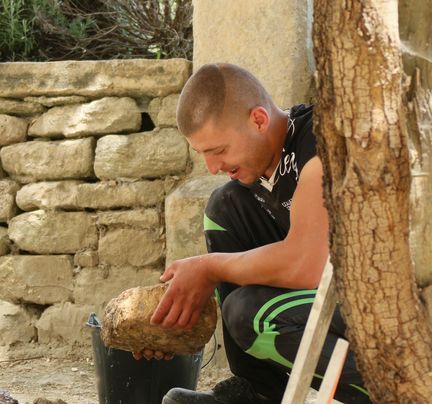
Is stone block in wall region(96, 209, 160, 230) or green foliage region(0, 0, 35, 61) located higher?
green foliage region(0, 0, 35, 61)

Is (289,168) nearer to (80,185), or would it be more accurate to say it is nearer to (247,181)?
(247,181)

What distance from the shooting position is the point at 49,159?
13.0 feet

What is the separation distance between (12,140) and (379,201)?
2856 mm

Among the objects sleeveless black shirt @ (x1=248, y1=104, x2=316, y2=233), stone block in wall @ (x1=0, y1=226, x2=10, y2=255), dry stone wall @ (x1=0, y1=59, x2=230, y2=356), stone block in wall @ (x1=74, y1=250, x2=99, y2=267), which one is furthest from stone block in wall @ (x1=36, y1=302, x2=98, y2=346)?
sleeveless black shirt @ (x1=248, y1=104, x2=316, y2=233)

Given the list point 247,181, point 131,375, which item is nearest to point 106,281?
point 131,375

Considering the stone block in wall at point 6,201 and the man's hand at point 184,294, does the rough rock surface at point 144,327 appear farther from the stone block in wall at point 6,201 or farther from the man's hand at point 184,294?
the stone block in wall at point 6,201

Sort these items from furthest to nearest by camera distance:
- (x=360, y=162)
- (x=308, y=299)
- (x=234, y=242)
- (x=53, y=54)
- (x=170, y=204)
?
(x=53, y=54), (x=170, y=204), (x=234, y=242), (x=308, y=299), (x=360, y=162)

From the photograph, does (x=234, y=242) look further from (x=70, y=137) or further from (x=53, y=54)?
(x=53, y=54)

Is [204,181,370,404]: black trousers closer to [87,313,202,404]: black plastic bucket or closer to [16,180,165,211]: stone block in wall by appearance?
[87,313,202,404]: black plastic bucket

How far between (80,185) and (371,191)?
101 inches

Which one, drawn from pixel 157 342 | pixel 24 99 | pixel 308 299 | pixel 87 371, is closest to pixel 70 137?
pixel 24 99

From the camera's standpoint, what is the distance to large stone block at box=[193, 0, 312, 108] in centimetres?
338

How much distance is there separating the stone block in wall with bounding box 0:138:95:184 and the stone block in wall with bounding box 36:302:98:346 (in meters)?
0.61

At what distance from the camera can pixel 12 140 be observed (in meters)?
4.05
